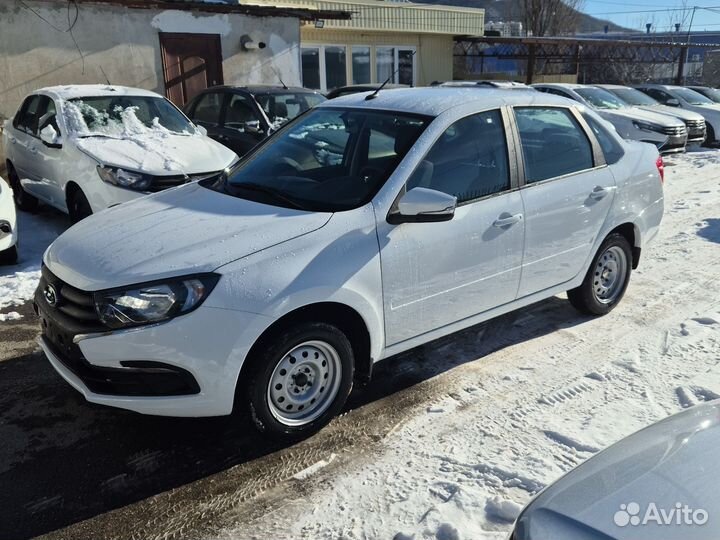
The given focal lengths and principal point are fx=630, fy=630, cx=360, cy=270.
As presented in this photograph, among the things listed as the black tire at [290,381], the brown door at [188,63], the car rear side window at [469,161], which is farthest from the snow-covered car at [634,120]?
the black tire at [290,381]

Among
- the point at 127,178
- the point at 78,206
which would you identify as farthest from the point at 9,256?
the point at 127,178

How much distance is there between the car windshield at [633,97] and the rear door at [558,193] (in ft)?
40.4

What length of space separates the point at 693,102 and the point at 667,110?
2.37m

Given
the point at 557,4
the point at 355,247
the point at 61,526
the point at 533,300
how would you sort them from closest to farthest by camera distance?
the point at 61,526
the point at 355,247
the point at 533,300
the point at 557,4

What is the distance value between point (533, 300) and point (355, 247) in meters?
1.68

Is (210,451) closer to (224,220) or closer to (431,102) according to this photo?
(224,220)

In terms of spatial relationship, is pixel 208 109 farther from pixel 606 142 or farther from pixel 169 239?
pixel 169 239

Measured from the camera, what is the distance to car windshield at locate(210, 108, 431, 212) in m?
3.60

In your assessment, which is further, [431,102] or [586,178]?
[586,178]

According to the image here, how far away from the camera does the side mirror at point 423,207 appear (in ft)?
10.9

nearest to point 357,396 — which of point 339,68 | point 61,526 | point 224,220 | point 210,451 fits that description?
point 210,451

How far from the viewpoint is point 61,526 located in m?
2.78

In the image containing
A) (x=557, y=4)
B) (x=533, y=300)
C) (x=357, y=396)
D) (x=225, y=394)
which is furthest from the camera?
(x=557, y=4)

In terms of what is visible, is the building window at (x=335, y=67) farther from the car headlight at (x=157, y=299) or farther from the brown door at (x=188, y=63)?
the car headlight at (x=157, y=299)
